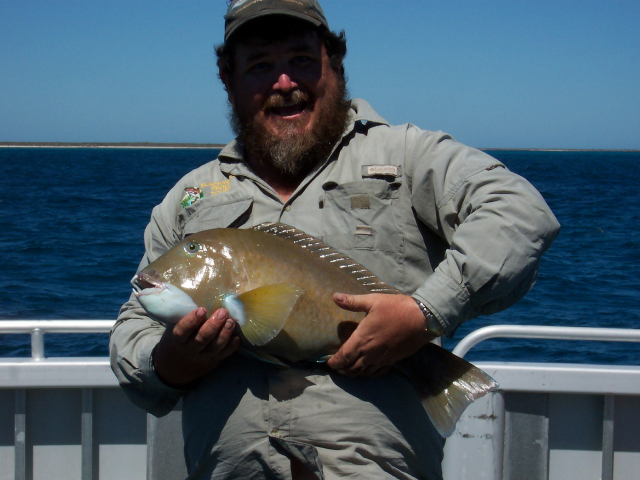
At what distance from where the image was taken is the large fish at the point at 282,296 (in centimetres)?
200

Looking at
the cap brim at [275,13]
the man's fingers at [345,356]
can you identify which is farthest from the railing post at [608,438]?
the cap brim at [275,13]

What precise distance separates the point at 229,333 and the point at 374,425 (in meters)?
0.61

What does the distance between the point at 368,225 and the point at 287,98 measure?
0.71 m

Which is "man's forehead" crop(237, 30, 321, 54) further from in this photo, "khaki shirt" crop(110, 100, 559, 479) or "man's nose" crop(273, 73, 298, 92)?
"khaki shirt" crop(110, 100, 559, 479)

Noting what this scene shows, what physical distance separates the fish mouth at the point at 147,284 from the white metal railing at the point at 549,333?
5.20ft

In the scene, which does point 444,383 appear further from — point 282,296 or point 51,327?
point 51,327

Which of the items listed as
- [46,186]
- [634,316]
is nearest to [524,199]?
[634,316]

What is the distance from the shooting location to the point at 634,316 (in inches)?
431

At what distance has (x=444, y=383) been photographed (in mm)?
2139

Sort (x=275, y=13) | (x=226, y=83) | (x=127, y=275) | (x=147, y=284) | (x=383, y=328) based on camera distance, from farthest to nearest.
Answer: (x=127, y=275), (x=226, y=83), (x=275, y=13), (x=147, y=284), (x=383, y=328)

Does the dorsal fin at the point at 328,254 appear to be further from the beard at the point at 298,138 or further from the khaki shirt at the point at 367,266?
the beard at the point at 298,138

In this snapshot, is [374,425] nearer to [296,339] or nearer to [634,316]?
[296,339]

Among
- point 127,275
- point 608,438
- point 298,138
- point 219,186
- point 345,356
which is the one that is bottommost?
point 127,275

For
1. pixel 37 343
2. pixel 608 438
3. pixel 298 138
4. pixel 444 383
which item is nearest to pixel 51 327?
pixel 37 343
